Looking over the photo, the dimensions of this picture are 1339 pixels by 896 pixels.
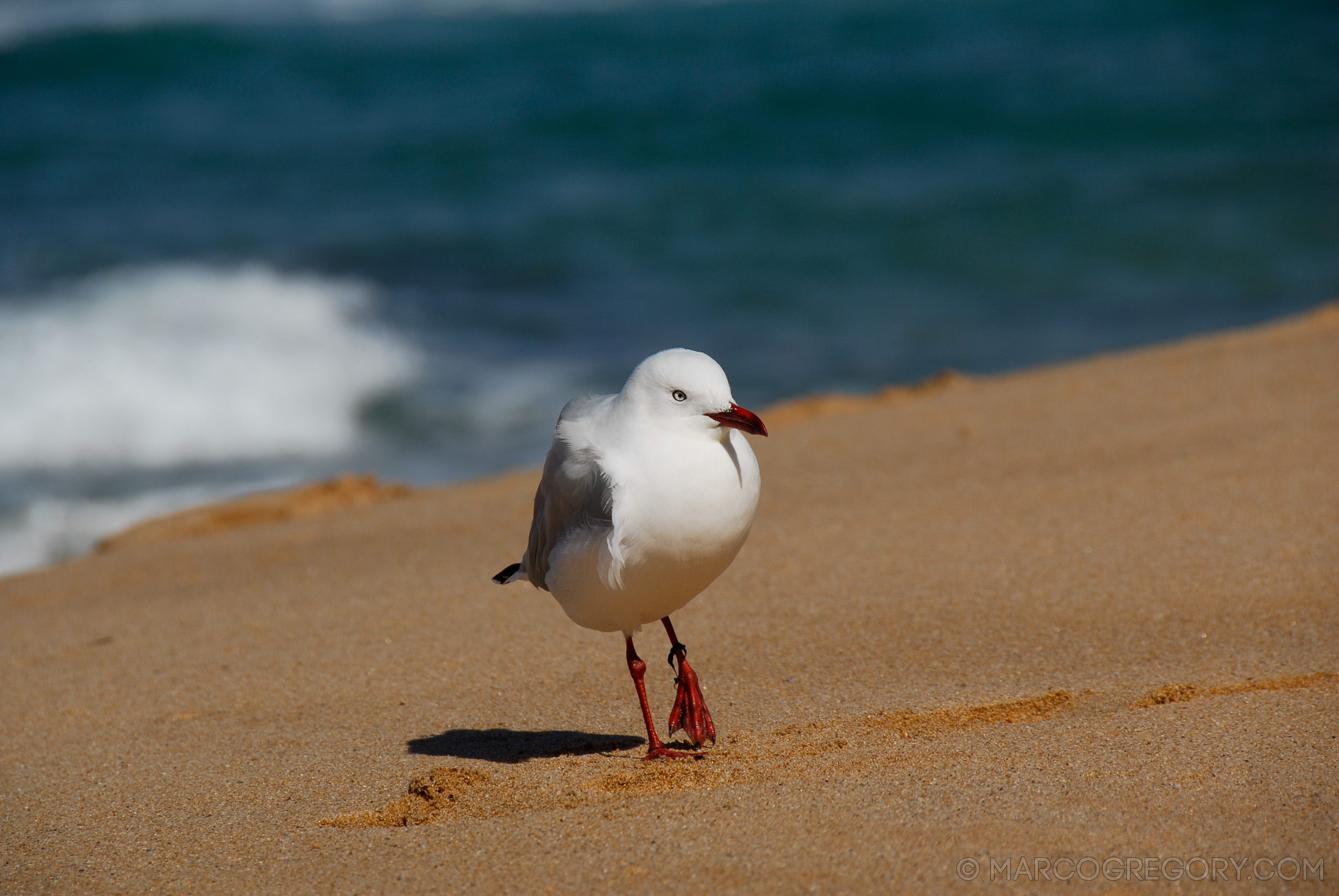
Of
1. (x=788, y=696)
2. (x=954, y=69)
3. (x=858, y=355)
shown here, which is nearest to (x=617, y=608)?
(x=788, y=696)

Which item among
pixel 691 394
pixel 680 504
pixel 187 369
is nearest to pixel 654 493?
pixel 680 504

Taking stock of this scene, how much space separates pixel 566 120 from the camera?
17562 mm

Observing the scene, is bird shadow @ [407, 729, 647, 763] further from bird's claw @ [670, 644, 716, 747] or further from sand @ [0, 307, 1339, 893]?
bird's claw @ [670, 644, 716, 747]

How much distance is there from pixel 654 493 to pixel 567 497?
0.32 m

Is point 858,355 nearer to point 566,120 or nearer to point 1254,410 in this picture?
point 1254,410

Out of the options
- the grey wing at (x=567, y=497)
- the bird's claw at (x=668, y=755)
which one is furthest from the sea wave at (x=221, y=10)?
the bird's claw at (x=668, y=755)

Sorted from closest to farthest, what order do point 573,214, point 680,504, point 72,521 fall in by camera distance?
point 680,504
point 72,521
point 573,214

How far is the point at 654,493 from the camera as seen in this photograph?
9.08 ft

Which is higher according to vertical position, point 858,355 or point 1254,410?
point 858,355

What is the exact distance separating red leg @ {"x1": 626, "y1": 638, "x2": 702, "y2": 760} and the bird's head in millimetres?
673

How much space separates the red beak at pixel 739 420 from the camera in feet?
9.10

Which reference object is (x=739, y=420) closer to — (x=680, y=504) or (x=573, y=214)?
(x=680, y=504)

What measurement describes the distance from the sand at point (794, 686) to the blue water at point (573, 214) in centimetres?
304

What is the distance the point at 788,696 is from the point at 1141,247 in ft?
33.7
